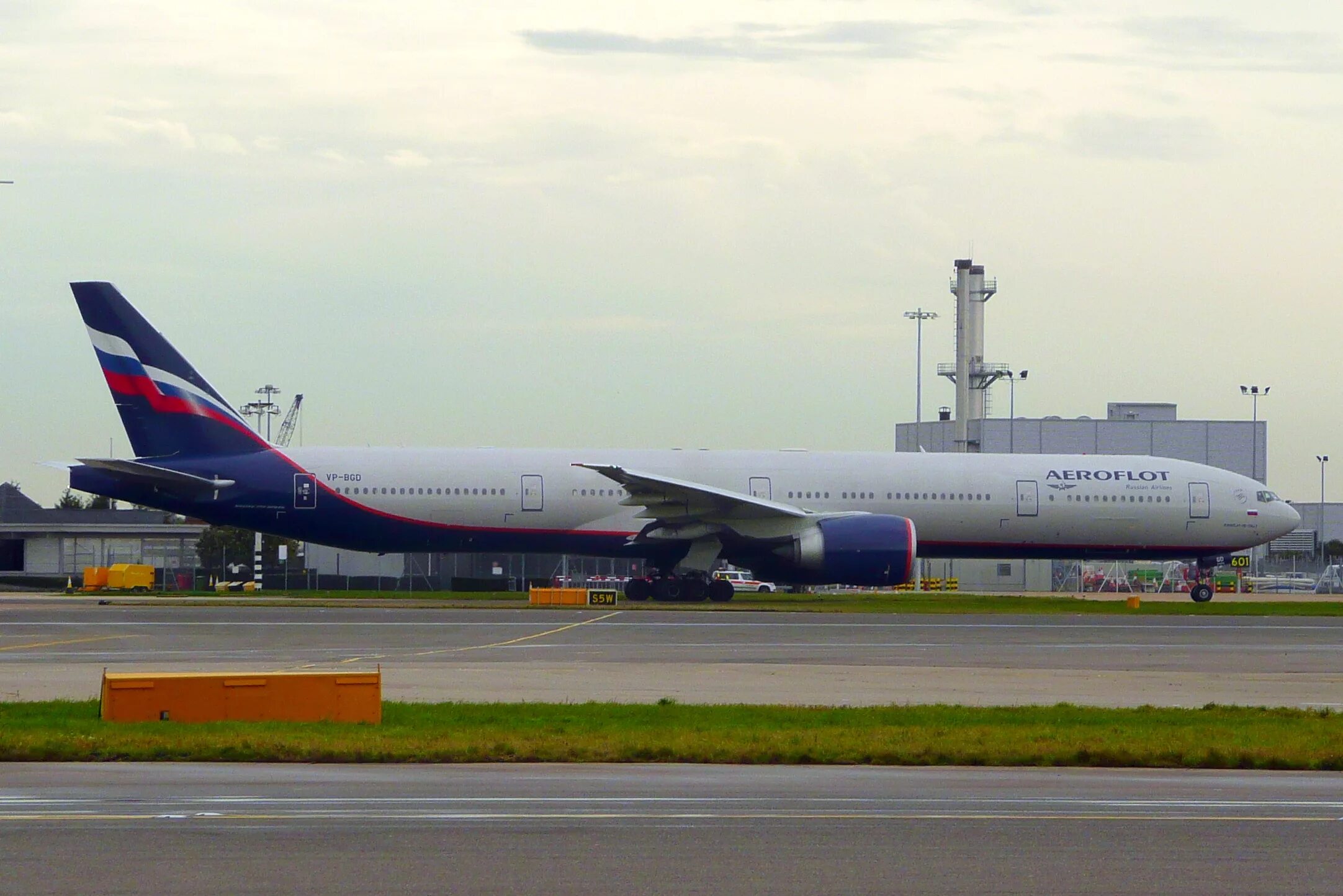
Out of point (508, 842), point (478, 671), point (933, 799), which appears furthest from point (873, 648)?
point (508, 842)

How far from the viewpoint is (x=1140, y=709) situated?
1537 centimetres

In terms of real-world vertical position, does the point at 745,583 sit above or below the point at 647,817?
above

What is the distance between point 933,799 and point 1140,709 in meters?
6.43

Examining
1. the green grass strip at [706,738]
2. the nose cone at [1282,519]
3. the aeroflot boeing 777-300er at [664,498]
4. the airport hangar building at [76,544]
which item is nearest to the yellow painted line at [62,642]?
the green grass strip at [706,738]

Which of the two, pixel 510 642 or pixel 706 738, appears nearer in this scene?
pixel 706 738

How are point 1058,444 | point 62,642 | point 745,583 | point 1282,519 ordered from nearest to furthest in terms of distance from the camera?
point 62,642 < point 1282,519 < point 745,583 < point 1058,444

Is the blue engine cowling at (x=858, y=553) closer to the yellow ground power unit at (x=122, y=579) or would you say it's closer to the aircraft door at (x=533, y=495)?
the aircraft door at (x=533, y=495)

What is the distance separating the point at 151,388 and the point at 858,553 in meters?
16.8

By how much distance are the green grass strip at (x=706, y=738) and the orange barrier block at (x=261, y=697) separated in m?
0.30

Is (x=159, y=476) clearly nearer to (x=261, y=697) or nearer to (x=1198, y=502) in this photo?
(x=261, y=697)

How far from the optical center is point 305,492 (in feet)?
117

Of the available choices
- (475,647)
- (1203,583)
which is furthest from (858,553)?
(475,647)

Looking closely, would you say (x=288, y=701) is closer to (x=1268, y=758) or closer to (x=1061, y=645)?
(x=1268, y=758)

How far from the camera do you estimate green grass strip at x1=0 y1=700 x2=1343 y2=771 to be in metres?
11.8
